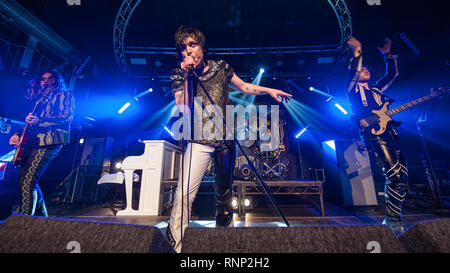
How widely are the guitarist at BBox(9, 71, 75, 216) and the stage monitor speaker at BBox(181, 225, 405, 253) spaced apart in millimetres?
2644

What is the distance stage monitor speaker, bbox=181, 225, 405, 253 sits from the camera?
69 cm

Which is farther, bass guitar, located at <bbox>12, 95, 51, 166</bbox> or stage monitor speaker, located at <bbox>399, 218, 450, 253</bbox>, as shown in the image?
bass guitar, located at <bbox>12, 95, 51, 166</bbox>

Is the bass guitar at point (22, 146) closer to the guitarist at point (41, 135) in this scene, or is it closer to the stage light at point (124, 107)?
the guitarist at point (41, 135)

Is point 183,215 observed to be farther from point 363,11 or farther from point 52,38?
point 363,11

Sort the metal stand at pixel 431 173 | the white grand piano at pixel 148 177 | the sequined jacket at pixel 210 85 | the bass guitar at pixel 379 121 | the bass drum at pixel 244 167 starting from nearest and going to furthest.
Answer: the sequined jacket at pixel 210 85
the bass guitar at pixel 379 121
the white grand piano at pixel 148 177
the metal stand at pixel 431 173
the bass drum at pixel 244 167

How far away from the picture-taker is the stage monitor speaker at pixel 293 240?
69 centimetres

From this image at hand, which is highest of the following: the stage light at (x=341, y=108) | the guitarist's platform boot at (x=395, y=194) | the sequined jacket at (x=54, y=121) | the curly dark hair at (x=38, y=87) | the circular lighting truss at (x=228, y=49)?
→ the circular lighting truss at (x=228, y=49)

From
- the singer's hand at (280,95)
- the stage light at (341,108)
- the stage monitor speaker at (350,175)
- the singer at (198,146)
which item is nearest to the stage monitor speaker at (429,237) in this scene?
the singer at (198,146)

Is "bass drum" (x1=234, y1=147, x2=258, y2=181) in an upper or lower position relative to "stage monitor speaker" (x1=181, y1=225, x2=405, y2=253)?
upper

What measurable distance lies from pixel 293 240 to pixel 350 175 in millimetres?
5087

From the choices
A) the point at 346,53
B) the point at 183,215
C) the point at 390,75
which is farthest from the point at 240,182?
the point at 346,53

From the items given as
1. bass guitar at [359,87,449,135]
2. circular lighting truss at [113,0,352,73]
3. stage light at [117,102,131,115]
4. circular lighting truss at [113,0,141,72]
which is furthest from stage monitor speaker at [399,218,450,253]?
stage light at [117,102,131,115]

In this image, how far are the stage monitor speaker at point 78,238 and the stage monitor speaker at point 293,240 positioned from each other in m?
0.17

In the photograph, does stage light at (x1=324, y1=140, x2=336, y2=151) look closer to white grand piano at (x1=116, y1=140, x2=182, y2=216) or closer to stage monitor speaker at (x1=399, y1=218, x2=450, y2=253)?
stage monitor speaker at (x1=399, y1=218, x2=450, y2=253)
